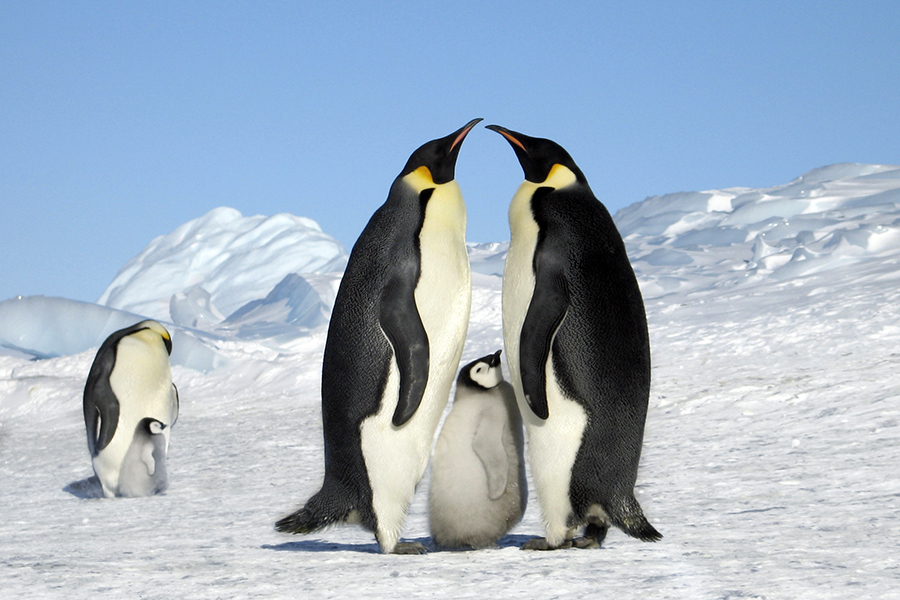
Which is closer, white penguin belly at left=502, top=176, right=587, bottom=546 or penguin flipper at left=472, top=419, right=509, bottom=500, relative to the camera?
white penguin belly at left=502, top=176, right=587, bottom=546

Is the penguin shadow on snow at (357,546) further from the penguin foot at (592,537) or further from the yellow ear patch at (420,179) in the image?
the yellow ear patch at (420,179)

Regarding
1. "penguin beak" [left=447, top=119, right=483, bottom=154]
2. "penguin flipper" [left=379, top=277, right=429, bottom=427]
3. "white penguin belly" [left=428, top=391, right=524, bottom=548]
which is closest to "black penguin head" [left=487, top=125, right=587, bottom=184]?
"penguin beak" [left=447, top=119, right=483, bottom=154]

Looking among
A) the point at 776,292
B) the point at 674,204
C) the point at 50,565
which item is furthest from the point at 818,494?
the point at 674,204

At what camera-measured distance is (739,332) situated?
8.45m

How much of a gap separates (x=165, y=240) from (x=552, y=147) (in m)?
40.6

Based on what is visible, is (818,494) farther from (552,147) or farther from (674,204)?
(674,204)

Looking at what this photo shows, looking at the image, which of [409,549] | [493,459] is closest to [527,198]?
[493,459]

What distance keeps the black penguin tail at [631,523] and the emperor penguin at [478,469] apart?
13.0 inches

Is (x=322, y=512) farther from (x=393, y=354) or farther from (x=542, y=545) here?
(x=542, y=545)

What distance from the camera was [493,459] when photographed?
9.92 ft

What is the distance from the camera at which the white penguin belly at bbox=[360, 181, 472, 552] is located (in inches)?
117

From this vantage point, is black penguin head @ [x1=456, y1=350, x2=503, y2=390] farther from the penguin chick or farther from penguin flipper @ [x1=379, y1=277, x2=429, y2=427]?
the penguin chick

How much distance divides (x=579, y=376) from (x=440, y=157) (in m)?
0.88

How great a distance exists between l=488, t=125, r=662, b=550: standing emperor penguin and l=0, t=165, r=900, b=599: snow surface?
16cm
